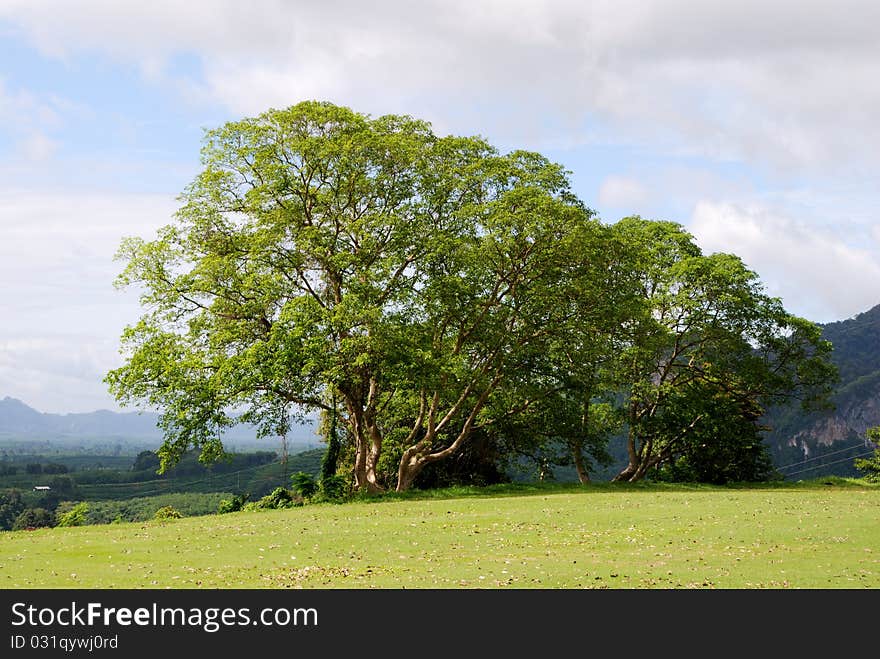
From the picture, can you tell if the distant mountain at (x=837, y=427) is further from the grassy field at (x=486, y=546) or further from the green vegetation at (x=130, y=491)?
the grassy field at (x=486, y=546)

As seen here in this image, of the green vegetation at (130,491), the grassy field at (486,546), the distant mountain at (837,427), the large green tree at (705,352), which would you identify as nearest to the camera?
the grassy field at (486,546)

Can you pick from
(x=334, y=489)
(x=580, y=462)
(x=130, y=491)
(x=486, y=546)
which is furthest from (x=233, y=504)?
(x=130, y=491)

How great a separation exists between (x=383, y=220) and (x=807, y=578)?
22862mm

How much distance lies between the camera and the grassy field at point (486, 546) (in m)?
17.3

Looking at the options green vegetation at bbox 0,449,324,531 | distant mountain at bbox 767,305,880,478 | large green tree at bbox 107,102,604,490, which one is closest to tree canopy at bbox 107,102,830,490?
large green tree at bbox 107,102,604,490

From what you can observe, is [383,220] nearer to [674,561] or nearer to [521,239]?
[521,239]

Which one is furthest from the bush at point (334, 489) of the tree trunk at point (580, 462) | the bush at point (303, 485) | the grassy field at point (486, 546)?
the tree trunk at point (580, 462)

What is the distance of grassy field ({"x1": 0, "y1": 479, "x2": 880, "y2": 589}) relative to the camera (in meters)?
17.3

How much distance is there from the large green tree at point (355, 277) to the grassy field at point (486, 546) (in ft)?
17.6

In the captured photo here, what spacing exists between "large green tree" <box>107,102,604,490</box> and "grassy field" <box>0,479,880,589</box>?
5374 millimetres

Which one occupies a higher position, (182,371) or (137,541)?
(182,371)

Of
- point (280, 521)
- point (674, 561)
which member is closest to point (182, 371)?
point (280, 521)

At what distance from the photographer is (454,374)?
3572cm

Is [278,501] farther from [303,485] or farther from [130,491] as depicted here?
[130,491]
